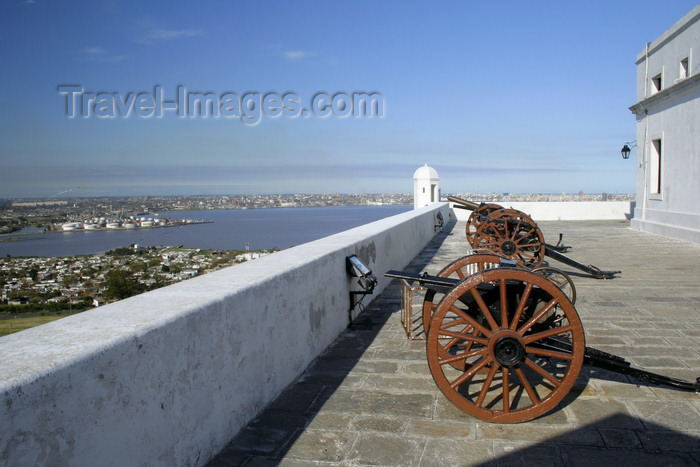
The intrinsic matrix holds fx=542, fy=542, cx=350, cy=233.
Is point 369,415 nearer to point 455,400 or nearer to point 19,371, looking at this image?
point 455,400

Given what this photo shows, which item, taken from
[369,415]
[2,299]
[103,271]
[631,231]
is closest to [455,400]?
[369,415]

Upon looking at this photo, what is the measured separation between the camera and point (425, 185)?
25.4m

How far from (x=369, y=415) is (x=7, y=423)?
219 cm

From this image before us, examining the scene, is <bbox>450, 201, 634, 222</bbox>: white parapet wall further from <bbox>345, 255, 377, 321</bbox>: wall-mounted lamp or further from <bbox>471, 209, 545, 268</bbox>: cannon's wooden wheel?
<bbox>345, 255, 377, 321</bbox>: wall-mounted lamp

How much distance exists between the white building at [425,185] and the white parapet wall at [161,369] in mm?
21382

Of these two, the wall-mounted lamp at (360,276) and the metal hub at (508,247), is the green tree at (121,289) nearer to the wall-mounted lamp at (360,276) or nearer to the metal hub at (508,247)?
the wall-mounted lamp at (360,276)

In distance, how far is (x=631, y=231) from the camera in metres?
17.5

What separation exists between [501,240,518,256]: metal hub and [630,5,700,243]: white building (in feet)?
23.0


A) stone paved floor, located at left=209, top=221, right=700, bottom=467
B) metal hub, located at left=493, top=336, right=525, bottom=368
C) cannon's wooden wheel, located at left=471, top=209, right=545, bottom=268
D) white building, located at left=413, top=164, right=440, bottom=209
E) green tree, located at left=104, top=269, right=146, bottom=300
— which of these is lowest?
stone paved floor, located at left=209, top=221, right=700, bottom=467

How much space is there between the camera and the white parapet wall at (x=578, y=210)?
2400 cm

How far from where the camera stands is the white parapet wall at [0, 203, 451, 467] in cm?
170

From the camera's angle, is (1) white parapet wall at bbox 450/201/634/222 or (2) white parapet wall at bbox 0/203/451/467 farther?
(1) white parapet wall at bbox 450/201/634/222

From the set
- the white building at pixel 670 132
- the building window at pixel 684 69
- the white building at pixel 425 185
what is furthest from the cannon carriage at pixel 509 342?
the white building at pixel 425 185

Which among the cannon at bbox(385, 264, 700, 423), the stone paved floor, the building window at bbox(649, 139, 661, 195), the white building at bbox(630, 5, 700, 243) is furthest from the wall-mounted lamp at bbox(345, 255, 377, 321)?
the building window at bbox(649, 139, 661, 195)
